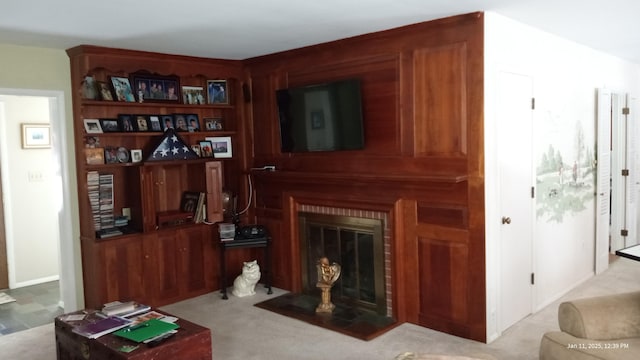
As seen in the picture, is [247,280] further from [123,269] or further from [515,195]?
[515,195]

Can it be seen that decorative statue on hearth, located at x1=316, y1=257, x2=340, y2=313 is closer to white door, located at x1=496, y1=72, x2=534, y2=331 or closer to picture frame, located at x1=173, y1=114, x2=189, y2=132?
white door, located at x1=496, y1=72, x2=534, y2=331

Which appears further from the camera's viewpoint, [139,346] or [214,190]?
[214,190]

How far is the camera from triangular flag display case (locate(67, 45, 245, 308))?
4.48 m

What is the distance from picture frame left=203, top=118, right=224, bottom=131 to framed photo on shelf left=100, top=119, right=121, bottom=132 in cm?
90

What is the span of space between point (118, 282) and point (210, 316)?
0.85 metres

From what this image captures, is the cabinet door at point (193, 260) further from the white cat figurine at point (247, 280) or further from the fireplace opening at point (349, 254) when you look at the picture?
the fireplace opening at point (349, 254)

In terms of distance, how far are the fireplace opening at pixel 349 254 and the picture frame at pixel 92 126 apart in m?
1.92

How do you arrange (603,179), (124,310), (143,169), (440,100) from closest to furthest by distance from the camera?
(124,310) < (440,100) < (143,169) < (603,179)

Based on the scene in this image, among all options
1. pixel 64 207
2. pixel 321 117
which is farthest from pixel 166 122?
pixel 321 117

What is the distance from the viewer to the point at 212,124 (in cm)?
531

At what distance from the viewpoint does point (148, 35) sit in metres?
3.98

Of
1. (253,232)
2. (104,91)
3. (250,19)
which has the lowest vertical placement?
(253,232)

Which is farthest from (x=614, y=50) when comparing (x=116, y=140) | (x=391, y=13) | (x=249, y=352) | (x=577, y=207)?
(x=116, y=140)

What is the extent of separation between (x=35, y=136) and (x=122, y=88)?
180 cm
